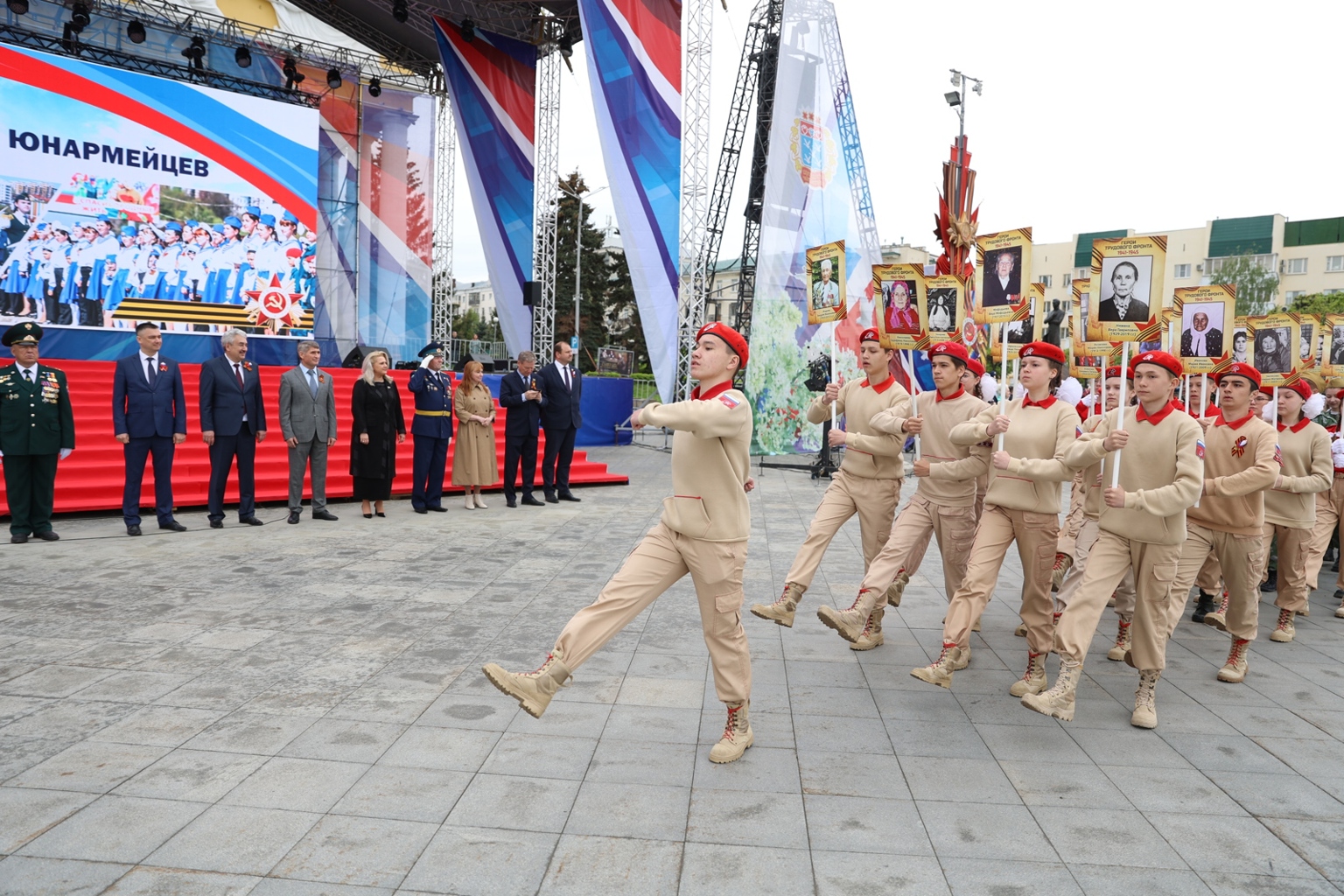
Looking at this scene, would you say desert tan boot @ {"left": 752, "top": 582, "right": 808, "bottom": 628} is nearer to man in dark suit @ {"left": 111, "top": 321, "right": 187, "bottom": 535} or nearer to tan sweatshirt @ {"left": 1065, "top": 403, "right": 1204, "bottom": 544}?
tan sweatshirt @ {"left": 1065, "top": 403, "right": 1204, "bottom": 544}

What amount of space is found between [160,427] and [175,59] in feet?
45.7

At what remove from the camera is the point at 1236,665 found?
17.3 ft

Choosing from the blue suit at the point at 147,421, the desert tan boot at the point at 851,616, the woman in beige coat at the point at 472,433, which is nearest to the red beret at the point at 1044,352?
the desert tan boot at the point at 851,616

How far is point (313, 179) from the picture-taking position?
18.2 metres

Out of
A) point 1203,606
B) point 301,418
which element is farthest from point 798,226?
point 1203,606

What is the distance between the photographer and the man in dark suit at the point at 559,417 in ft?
37.3

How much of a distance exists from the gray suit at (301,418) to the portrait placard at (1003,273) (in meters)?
6.73

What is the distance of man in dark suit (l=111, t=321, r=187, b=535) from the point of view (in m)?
8.30

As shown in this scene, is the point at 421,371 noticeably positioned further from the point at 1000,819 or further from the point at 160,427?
the point at 1000,819

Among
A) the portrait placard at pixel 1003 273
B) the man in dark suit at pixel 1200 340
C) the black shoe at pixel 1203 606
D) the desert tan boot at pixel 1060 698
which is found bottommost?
the black shoe at pixel 1203 606

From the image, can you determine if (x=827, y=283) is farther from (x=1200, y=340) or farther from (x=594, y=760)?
(x=594, y=760)

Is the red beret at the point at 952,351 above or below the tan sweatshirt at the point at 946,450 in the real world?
above

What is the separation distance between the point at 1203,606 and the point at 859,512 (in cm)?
325

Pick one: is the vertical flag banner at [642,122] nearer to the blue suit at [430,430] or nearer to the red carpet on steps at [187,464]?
the red carpet on steps at [187,464]
